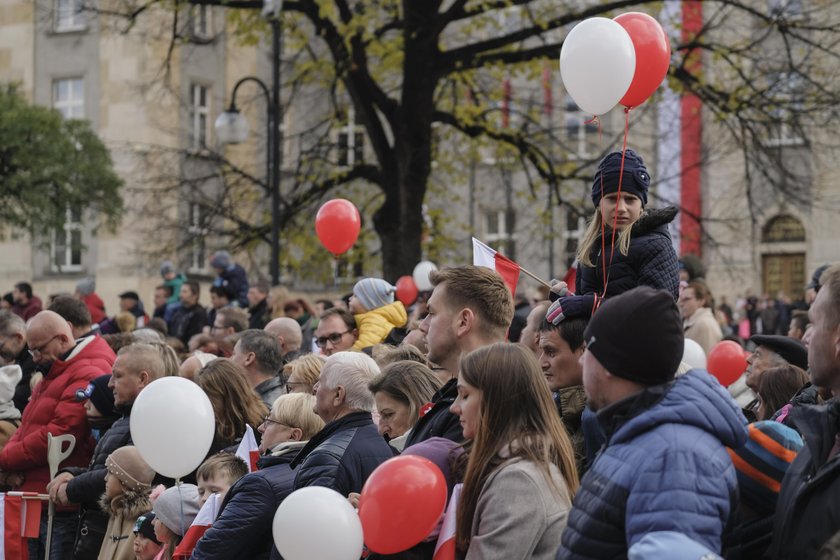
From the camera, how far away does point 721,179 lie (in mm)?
33562

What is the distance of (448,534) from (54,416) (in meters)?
4.60

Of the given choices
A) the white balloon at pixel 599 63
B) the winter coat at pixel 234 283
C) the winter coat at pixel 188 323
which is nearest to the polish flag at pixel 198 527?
the white balloon at pixel 599 63

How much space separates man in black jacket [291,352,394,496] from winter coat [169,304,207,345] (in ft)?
30.3

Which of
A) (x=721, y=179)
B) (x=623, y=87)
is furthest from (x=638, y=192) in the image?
(x=721, y=179)

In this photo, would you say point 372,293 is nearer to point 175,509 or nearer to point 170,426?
point 175,509

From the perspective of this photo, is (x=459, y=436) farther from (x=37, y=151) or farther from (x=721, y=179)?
(x=721, y=179)

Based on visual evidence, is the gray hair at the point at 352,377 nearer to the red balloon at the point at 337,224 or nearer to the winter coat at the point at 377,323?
the winter coat at the point at 377,323

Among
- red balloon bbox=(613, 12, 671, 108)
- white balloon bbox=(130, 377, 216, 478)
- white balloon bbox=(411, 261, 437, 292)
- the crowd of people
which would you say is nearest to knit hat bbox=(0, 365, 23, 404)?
the crowd of people

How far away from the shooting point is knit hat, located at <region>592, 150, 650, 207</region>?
5.89m

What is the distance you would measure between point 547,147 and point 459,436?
14700mm

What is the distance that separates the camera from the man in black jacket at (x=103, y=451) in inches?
299

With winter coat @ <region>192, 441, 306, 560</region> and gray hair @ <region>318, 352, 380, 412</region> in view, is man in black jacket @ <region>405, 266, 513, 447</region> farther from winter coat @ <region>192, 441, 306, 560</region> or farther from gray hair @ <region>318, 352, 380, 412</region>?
winter coat @ <region>192, 441, 306, 560</region>

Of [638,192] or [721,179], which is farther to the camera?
[721,179]

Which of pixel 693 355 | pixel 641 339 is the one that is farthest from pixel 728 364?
pixel 641 339
